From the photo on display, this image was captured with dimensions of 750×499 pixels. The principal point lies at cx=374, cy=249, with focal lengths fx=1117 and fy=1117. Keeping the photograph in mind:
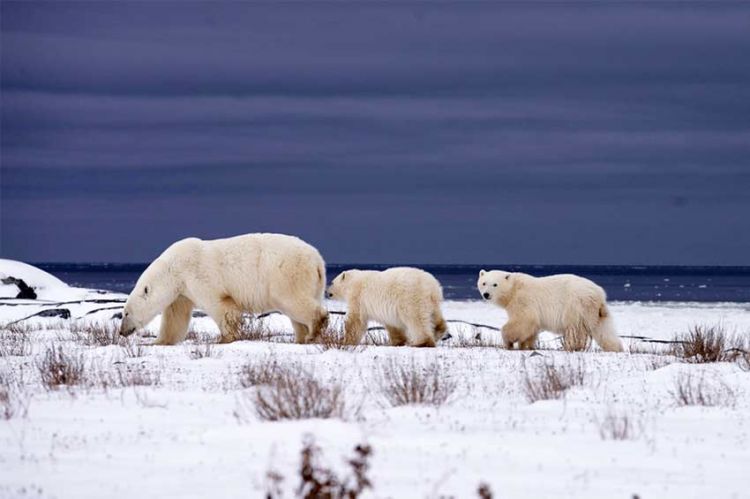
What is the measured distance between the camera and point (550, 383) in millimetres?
8508

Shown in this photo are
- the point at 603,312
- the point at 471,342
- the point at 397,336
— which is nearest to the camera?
the point at 397,336

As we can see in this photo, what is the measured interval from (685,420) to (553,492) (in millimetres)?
2240

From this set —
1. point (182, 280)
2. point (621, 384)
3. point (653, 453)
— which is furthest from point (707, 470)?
point (182, 280)

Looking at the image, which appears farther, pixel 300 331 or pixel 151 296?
pixel 300 331

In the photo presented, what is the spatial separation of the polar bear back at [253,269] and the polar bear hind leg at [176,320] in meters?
0.40

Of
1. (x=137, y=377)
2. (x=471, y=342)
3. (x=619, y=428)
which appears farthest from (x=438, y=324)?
(x=619, y=428)

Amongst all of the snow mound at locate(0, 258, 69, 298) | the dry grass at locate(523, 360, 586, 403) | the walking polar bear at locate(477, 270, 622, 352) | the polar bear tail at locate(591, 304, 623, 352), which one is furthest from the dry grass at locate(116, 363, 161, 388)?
the snow mound at locate(0, 258, 69, 298)

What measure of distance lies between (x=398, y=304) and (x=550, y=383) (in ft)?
15.9

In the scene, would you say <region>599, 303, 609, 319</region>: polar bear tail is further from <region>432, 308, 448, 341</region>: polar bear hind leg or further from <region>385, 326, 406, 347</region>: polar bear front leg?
<region>385, 326, 406, 347</region>: polar bear front leg

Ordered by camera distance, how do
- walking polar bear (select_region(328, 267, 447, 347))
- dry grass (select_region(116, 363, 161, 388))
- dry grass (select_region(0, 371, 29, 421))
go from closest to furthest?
1. dry grass (select_region(0, 371, 29, 421))
2. dry grass (select_region(116, 363, 161, 388))
3. walking polar bear (select_region(328, 267, 447, 347))

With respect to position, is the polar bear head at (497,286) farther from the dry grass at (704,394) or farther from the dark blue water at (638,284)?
the dark blue water at (638,284)

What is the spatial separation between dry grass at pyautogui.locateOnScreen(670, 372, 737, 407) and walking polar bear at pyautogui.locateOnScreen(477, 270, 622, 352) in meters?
4.82

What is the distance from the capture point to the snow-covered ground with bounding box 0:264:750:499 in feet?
18.3

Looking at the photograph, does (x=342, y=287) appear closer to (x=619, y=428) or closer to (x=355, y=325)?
(x=355, y=325)
